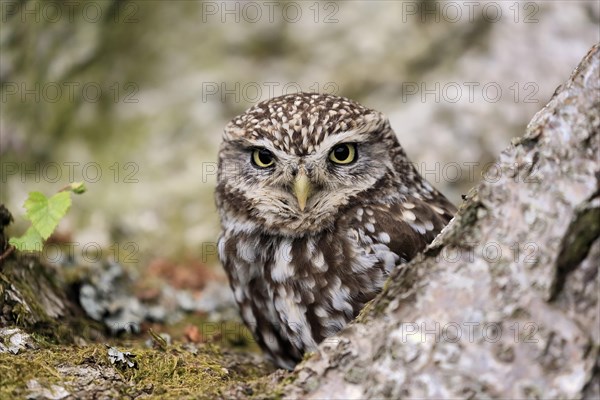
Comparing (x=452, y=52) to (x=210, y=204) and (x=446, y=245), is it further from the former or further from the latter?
(x=446, y=245)

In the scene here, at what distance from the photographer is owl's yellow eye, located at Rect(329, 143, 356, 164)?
3.54 m

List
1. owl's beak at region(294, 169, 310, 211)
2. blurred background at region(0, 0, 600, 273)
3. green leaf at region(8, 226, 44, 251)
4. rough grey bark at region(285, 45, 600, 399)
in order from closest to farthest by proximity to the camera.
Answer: rough grey bark at region(285, 45, 600, 399)
green leaf at region(8, 226, 44, 251)
owl's beak at region(294, 169, 310, 211)
blurred background at region(0, 0, 600, 273)

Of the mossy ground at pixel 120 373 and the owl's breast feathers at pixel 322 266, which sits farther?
the owl's breast feathers at pixel 322 266

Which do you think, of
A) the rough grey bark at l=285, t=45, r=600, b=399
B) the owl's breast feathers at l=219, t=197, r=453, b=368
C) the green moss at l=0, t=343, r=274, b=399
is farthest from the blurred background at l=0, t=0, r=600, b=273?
the rough grey bark at l=285, t=45, r=600, b=399

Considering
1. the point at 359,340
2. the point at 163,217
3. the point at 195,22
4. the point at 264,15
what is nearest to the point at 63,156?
the point at 163,217

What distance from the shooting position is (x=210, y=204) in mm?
6422

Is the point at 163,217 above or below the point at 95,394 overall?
above

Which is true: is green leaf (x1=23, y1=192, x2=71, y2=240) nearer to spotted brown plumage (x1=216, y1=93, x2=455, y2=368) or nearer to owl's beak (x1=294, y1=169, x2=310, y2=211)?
spotted brown plumage (x1=216, y1=93, x2=455, y2=368)

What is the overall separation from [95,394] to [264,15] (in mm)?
4918

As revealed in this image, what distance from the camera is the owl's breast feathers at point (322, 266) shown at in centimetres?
340

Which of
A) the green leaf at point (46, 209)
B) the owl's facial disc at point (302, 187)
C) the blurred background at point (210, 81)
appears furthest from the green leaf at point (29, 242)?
the blurred background at point (210, 81)

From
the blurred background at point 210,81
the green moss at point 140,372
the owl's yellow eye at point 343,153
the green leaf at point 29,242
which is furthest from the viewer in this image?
the blurred background at point 210,81

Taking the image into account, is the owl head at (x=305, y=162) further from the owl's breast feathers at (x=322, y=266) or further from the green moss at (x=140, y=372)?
the green moss at (x=140, y=372)

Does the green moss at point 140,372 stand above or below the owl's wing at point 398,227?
below
